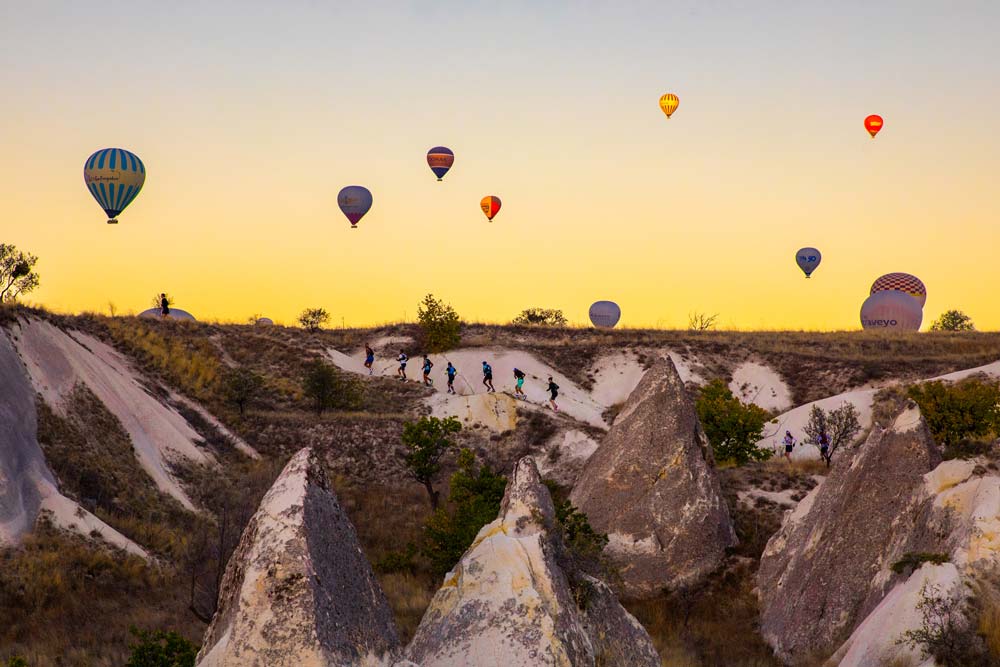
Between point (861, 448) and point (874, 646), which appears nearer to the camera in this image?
point (874, 646)

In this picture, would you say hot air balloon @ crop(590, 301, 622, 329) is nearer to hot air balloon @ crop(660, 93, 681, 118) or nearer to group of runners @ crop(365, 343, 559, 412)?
hot air balloon @ crop(660, 93, 681, 118)

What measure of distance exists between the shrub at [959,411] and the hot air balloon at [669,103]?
52102 millimetres

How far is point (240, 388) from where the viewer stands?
49844 millimetres

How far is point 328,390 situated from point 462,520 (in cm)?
2401

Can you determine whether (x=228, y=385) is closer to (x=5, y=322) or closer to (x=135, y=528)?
(x=5, y=322)

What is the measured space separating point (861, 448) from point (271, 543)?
1618cm

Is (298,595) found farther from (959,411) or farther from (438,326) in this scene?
(438,326)

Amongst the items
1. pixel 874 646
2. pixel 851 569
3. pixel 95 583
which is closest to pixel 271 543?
pixel 874 646

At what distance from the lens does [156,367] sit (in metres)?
51.2

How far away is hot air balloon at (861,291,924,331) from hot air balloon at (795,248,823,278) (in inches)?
295

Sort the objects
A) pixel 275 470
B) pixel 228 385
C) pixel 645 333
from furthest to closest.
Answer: pixel 645 333
pixel 228 385
pixel 275 470

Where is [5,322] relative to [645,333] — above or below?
below

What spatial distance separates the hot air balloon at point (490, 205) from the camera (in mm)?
83750

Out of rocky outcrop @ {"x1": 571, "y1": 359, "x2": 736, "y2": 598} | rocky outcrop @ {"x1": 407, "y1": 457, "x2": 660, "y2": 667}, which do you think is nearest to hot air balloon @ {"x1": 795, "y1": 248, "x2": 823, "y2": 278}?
rocky outcrop @ {"x1": 571, "y1": 359, "x2": 736, "y2": 598}
